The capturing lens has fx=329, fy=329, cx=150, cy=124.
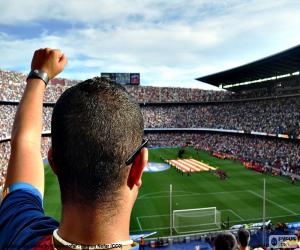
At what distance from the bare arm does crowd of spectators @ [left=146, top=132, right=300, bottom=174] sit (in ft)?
141

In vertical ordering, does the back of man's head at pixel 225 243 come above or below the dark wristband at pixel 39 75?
below

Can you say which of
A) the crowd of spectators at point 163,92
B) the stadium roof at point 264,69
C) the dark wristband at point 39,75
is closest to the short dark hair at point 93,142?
the dark wristband at point 39,75

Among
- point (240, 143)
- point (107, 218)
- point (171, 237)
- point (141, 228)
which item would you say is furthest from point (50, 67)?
point (240, 143)

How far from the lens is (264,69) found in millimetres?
59594

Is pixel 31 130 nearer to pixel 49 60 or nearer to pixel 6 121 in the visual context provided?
pixel 49 60

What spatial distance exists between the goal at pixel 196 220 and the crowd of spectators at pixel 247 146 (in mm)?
20059

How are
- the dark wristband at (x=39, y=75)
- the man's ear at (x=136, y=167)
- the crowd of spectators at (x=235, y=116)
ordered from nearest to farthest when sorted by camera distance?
the man's ear at (x=136, y=167)
the dark wristband at (x=39, y=75)
the crowd of spectators at (x=235, y=116)

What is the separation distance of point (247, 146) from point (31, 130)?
199ft

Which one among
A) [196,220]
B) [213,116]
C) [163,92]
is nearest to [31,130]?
[196,220]

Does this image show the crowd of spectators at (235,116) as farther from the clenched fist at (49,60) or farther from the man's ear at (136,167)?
the man's ear at (136,167)

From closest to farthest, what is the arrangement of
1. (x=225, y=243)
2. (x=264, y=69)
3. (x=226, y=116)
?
(x=225, y=243) < (x=264, y=69) < (x=226, y=116)

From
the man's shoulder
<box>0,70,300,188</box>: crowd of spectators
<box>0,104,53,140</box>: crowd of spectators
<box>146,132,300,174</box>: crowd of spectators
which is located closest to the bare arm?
the man's shoulder

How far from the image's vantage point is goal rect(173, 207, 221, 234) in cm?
2467

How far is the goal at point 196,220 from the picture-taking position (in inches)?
971
